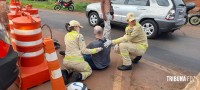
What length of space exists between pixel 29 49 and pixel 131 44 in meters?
2.23

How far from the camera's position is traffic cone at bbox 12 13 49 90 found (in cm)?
416

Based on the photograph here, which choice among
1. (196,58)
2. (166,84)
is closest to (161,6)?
(196,58)

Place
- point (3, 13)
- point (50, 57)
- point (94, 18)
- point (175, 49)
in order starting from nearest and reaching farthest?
point (50, 57) < point (175, 49) < point (3, 13) < point (94, 18)

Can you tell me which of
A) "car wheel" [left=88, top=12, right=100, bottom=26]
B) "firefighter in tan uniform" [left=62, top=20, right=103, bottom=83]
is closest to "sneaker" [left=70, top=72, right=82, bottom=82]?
"firefighter in tan uniform" [left=62, top=20, right=103, bottom=83]

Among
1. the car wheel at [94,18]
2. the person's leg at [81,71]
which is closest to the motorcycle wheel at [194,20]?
the car wheel at [94,18]

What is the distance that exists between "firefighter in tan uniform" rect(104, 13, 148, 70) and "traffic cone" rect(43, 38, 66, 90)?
1.58 metres

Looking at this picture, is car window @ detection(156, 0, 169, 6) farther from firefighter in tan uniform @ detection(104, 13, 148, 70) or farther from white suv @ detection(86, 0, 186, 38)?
firefighter in tan uniform @ detection(104, 13, 148, 70)

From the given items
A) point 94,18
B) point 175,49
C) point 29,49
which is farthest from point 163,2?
point 29,49

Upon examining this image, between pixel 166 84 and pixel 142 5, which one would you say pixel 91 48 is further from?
pixel 142 5

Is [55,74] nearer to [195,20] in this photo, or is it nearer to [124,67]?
[124,67]

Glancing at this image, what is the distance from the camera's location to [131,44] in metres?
5.43

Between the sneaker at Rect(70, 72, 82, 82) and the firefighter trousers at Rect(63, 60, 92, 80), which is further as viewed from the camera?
the firefighter trousers at Rect(63, 60, 92, 80)

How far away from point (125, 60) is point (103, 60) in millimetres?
477

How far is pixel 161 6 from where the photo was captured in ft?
28.8
